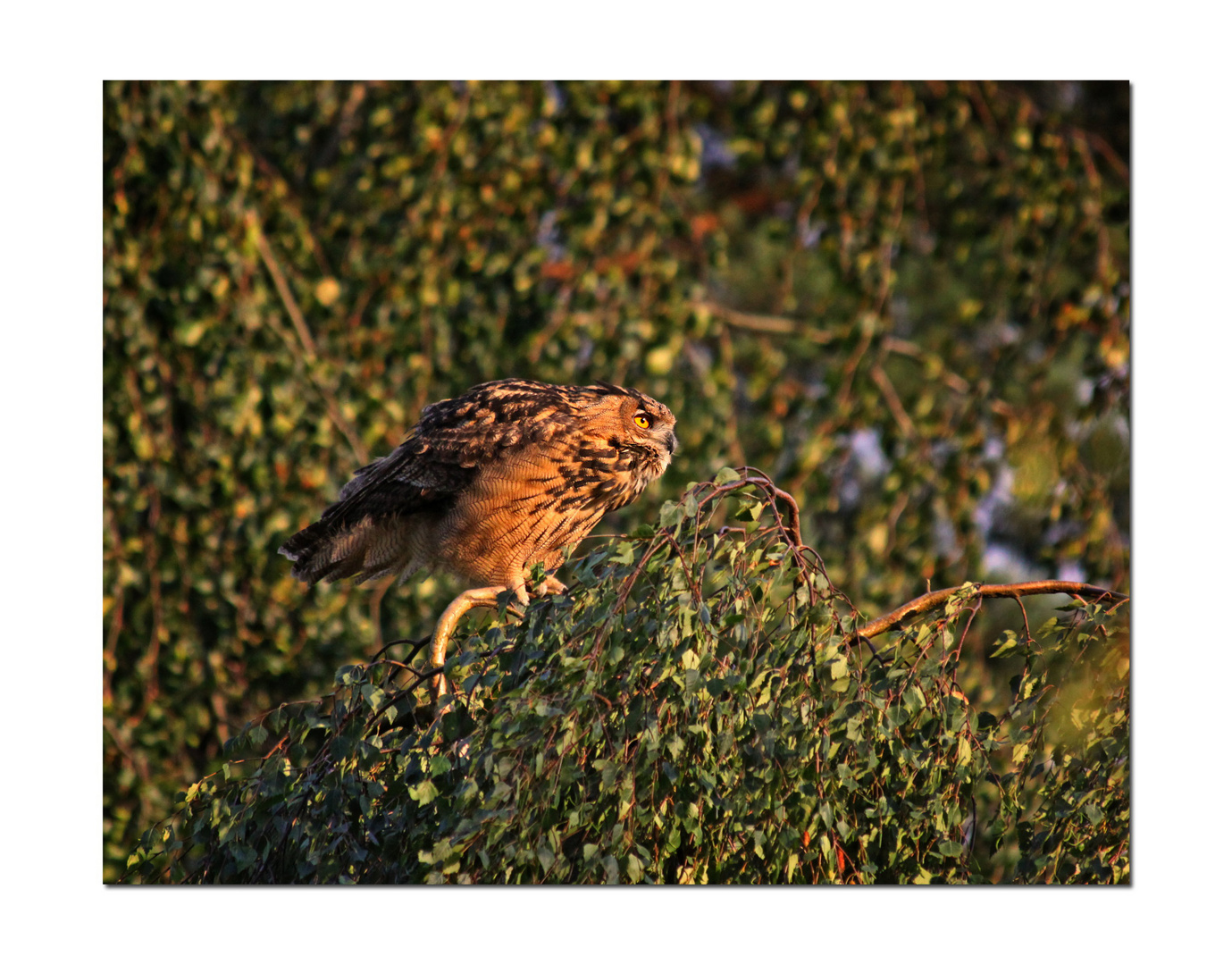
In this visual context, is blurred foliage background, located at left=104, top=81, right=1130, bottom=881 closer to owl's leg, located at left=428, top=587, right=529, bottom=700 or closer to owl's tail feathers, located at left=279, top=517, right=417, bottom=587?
owl's tail feathers, located at left=279, top=517, right=417, bottom=587

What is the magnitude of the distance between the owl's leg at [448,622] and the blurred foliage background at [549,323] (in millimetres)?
1266

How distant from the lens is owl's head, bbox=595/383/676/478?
2.28 metres

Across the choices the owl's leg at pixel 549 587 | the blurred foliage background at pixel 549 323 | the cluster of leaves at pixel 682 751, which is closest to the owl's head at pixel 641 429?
the owl's leg at pixel 549 587

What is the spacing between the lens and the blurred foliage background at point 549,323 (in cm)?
306

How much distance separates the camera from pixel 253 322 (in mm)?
3076

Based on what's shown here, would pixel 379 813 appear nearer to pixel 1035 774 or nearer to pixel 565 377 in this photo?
pixel 1035 774

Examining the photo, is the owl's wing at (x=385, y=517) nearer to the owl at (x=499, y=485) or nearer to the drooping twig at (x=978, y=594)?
the owl at (x=499, y=485)

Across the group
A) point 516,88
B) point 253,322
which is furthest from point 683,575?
point 516,88

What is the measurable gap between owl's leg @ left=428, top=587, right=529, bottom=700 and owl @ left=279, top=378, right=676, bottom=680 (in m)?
0.15

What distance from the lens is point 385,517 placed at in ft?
7.63

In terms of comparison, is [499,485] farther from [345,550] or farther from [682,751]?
[682,751]

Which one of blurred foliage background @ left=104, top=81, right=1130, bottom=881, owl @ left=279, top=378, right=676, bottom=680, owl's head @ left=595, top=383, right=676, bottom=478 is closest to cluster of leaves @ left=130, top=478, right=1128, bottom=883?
owl @ left=279, top=378, right=676, bottom=680

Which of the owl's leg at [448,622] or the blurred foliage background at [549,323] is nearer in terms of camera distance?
the owl's leg at [448,622]

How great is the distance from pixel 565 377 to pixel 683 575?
1.89m
